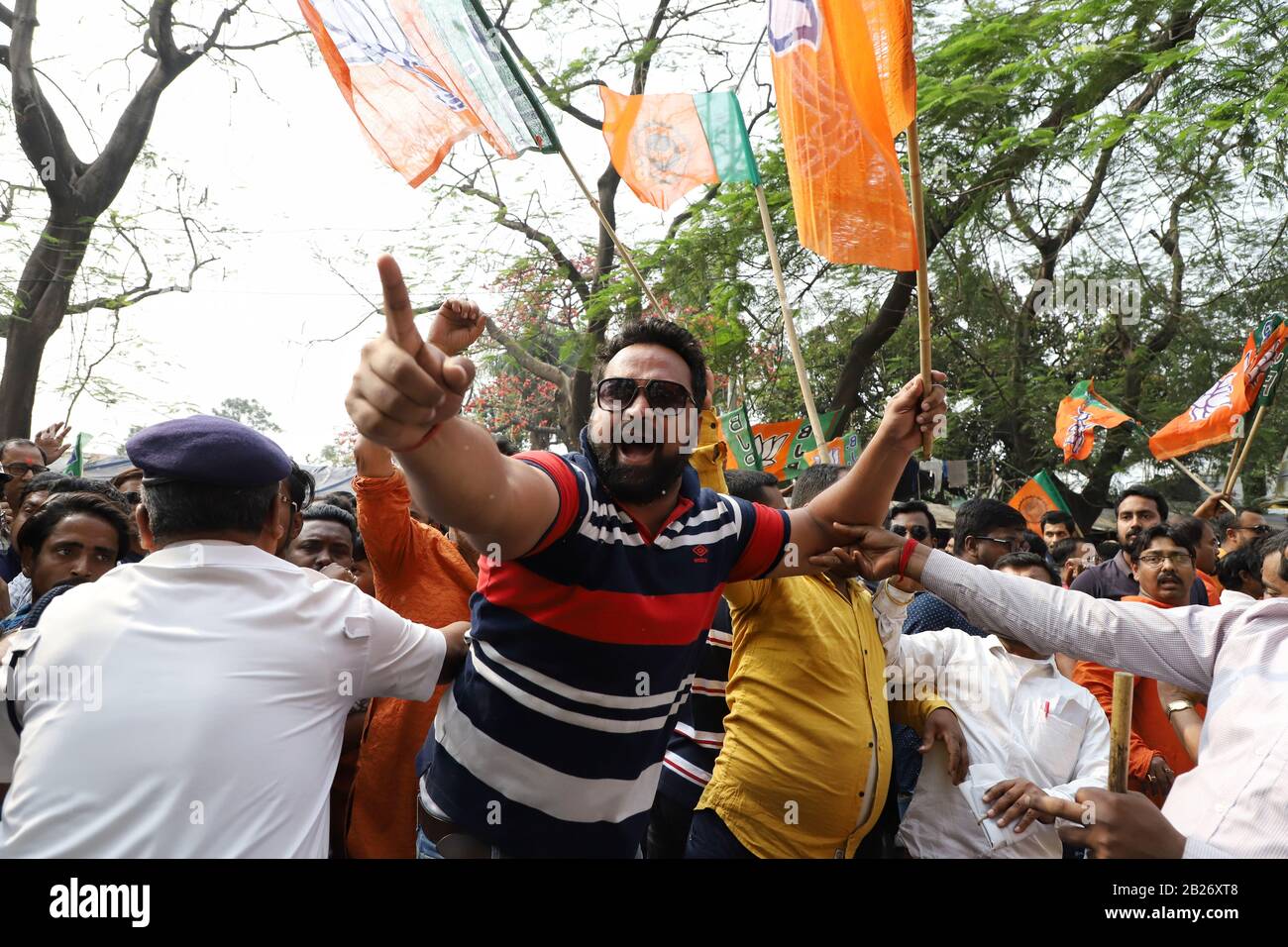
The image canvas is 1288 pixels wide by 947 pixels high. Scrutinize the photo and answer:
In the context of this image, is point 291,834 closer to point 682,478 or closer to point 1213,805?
point 682,478

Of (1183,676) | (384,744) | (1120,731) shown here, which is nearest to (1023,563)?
(1183,676)

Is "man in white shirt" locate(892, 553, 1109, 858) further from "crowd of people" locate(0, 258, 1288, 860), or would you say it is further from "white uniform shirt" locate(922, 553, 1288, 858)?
"white uniform shirt" locate(922, 553, 1288, 858)

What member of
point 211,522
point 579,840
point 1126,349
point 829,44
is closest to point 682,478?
point 579,840

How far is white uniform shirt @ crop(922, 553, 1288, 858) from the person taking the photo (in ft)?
6.07

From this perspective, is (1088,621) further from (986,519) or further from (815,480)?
(986,519)

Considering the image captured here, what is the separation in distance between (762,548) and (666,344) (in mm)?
551

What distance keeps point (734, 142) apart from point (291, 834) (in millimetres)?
4501

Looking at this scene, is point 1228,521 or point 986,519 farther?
point 1228,521

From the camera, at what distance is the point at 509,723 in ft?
6.30

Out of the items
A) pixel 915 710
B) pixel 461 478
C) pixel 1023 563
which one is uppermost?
pixel 461 478

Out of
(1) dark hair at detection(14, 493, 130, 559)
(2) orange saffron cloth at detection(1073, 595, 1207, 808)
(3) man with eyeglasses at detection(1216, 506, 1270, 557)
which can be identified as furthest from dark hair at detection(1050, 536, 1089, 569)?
(1) dark hair at detection(14, 493, 130, 559)

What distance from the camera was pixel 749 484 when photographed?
3506 millimetres

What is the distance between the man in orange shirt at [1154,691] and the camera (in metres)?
3.40

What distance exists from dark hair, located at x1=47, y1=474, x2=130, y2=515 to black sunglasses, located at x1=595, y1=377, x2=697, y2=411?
1.88 metres
